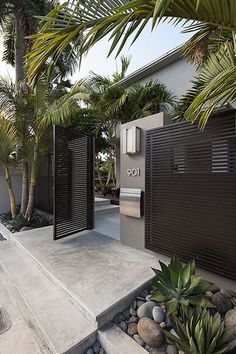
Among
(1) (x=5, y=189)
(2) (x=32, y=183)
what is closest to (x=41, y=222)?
(2) (x=32, y=183)

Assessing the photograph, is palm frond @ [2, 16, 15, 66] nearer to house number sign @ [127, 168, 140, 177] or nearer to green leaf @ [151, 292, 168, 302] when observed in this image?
house number sign @ [127, 168, 140, 177]

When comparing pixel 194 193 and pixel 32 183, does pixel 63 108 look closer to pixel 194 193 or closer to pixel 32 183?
pixel 32 183

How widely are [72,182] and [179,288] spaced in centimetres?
386

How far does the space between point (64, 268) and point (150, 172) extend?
2.33m

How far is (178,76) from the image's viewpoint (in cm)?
747

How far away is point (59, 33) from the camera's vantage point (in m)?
1.79

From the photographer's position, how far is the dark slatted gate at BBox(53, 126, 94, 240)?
5.07m

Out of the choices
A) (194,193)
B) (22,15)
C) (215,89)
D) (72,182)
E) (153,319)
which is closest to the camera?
(215,89)

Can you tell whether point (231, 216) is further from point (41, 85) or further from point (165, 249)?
point (41, 85)

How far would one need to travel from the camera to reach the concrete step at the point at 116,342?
2188 mm

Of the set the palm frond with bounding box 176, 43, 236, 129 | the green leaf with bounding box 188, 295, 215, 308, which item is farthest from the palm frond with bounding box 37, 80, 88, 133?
the green leaf with bounding box 188, 295, 215, 308

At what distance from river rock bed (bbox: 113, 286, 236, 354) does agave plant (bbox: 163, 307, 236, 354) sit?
0.74ft

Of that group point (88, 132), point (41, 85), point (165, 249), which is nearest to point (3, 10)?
point (41, 85)

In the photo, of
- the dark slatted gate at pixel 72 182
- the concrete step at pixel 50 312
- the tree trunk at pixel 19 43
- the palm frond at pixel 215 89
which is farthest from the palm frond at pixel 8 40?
the concrete step at pixel 50 312
